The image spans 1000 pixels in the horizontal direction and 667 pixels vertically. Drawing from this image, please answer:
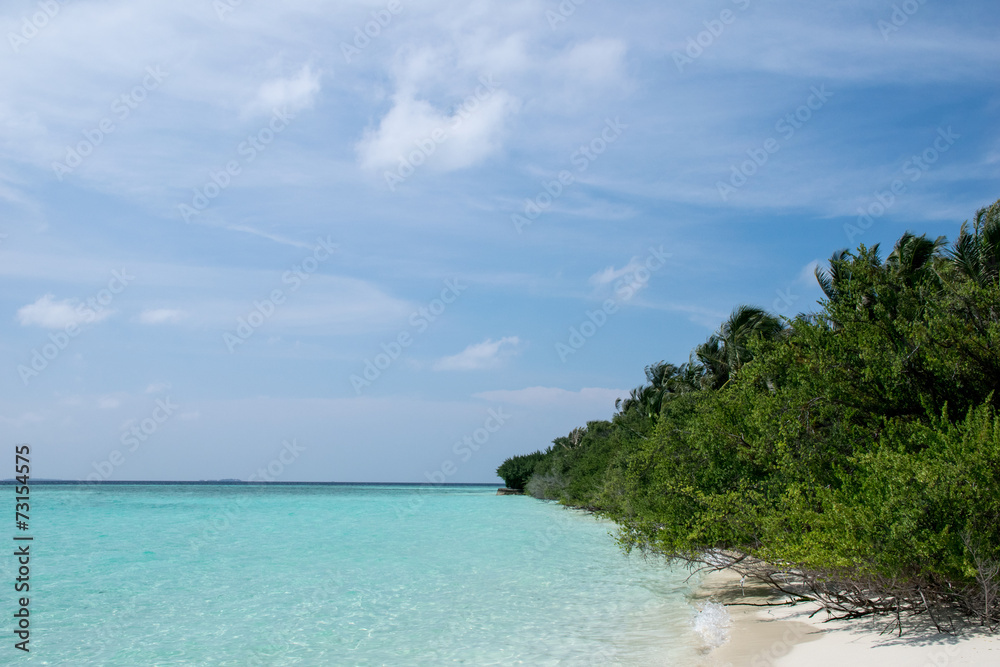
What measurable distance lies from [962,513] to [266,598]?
14.6 m

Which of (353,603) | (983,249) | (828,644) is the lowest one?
(353,603)

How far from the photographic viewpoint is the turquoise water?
11461 millimetres

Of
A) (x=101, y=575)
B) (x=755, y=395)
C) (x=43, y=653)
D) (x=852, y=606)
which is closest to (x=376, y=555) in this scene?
(x=101, y=575)

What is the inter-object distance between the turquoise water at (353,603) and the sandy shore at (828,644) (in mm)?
908

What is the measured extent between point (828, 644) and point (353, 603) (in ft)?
34.2

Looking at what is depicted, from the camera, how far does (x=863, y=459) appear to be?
9094mm

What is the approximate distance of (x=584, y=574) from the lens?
1947 centimetres

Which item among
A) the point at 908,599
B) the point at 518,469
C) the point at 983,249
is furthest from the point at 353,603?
the point at 518,469

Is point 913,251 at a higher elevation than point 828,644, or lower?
higher

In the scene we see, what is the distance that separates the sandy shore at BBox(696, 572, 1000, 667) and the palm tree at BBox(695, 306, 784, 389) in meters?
22.3

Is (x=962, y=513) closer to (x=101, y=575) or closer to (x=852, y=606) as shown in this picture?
(x=852, y=606)

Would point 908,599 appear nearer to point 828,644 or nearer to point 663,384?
point 828,644

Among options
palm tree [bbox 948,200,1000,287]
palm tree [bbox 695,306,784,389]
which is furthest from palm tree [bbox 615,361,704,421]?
palm tree [bbox 948,200,1000,287]

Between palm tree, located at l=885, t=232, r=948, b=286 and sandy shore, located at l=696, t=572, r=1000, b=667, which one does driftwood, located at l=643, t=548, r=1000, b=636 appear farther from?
palm tree, located at l=885, t=232, r=948, b=286
